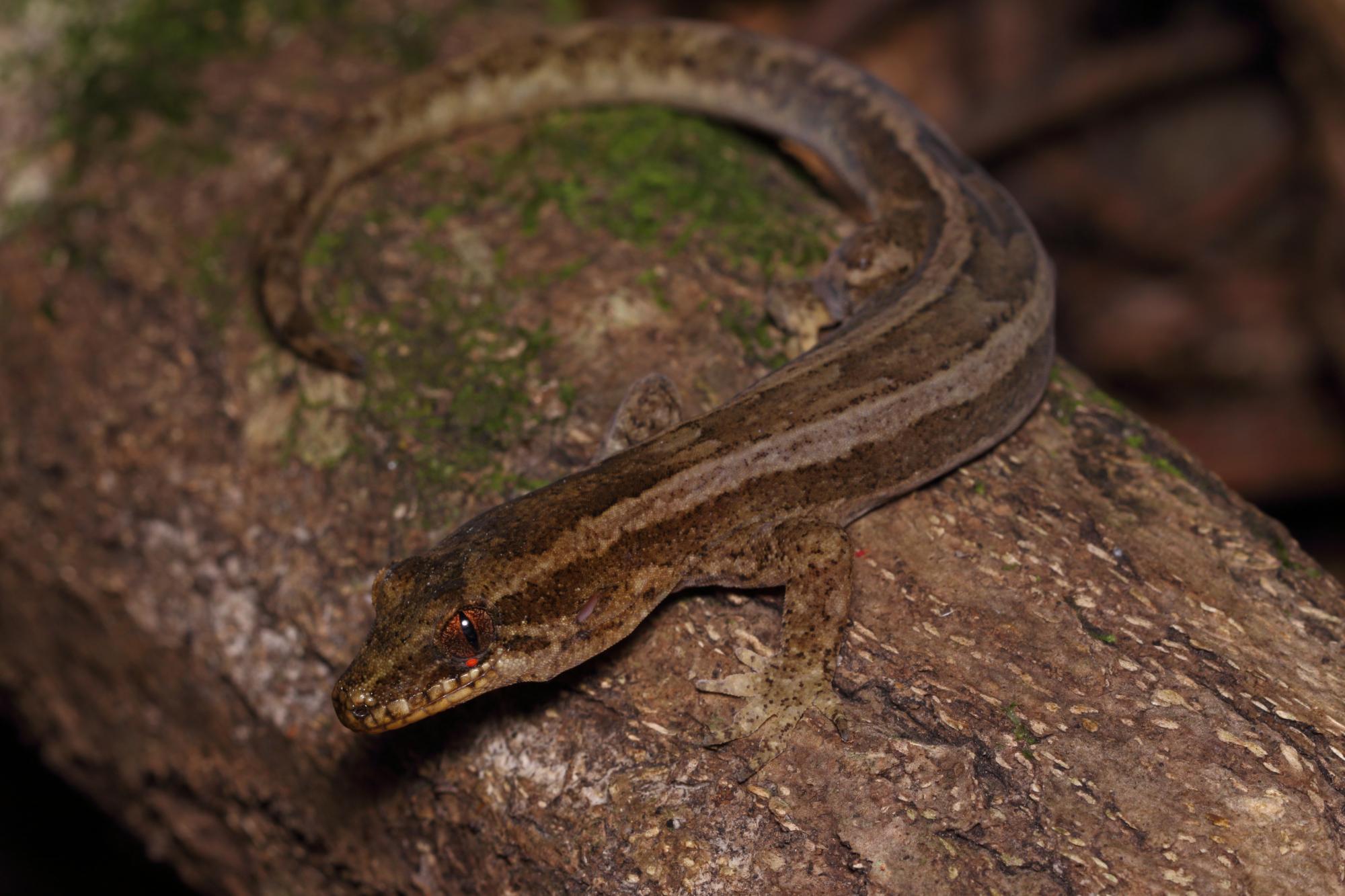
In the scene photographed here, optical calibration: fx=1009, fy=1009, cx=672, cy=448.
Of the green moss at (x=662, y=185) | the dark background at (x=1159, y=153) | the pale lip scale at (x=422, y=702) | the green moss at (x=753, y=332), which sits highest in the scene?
the green moss at (x=662, y=185)

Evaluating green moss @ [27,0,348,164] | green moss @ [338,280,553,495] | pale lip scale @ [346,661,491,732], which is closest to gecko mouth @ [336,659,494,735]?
pale lip scale @ [346,661,491,732]

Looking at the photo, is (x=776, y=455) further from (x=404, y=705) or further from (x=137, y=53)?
(x=137, y=53)

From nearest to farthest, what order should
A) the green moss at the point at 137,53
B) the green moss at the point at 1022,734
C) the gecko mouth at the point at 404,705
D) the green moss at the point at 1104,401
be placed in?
the gecko mouth at the point at 404,705, the green moss at the point at 1022,734, the green moss at the point at 1104,401, the green moss at the point at 137,53

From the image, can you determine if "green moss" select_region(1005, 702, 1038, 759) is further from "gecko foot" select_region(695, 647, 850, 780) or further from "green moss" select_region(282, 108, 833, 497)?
"green moss" select_region(282, 108, 833, 497)

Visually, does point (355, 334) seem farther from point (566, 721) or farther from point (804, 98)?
point (804, 98)

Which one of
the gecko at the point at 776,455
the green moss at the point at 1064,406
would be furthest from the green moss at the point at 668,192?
the green moss at the point at 1064,406

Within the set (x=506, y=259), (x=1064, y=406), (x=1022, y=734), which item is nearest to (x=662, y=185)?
(x=506, y=259)

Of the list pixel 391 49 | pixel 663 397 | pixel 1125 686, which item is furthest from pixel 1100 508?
pixel 391 49

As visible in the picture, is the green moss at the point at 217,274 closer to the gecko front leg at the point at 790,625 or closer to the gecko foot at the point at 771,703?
the gecko front leg at the point at 790,625
